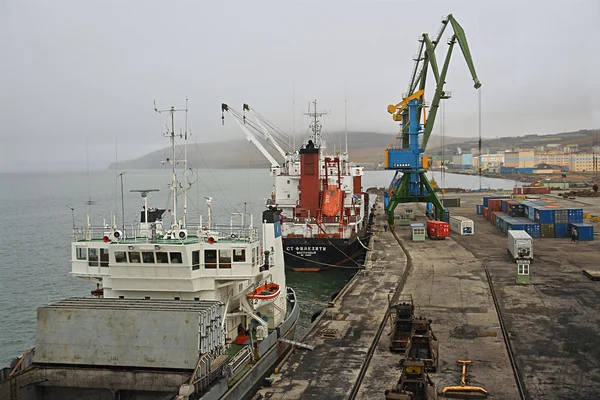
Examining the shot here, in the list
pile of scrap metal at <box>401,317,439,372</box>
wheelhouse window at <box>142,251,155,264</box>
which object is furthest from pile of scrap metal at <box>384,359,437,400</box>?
wheelhouse window at <box>142,251,155,264</box>

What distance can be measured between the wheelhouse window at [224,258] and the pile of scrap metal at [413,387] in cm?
651

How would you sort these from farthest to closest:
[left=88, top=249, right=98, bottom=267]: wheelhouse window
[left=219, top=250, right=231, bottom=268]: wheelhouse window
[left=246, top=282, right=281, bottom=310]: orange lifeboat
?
[left=246, top=282, right=281, bottom=310]: orange lifeboat → [left=88, top=249, right=98, bottom=267]: wheelhouse window → [left=219, top=250, right=231, bottom=268]: wheelhouse window

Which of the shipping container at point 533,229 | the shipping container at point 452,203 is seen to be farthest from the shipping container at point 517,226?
the shipping container at point 452,203

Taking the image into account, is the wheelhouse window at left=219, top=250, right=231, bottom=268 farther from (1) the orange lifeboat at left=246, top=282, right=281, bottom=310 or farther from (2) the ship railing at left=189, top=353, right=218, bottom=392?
(2) the ship railing at left=189, top=353, right=218, bottom=392

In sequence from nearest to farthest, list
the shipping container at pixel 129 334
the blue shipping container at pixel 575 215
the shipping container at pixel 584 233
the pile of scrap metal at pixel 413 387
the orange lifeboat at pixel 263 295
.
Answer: the pile of scrap metal at pixel 413 387 < the shipping container at pixel 129 334 < the orange lifeboat at pixel 263 295 < the shipping container at pixel 584 233 < the blue shipping container at pixel 575 215

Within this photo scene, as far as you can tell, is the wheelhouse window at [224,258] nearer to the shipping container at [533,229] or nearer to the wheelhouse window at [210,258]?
the wheelhouse window at [210,258]

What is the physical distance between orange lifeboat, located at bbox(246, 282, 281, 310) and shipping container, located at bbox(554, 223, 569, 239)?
34.3 m

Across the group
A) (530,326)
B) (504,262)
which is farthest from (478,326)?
(504,262)

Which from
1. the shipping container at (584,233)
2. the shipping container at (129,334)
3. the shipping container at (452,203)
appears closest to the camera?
the shipping container at (129,334)

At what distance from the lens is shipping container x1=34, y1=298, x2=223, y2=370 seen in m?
14.3

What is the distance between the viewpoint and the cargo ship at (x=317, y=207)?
38.2 metres

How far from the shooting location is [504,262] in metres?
35.2

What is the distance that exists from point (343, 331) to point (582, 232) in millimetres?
31717

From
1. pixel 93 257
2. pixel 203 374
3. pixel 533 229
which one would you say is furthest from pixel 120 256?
pixel 533 229
